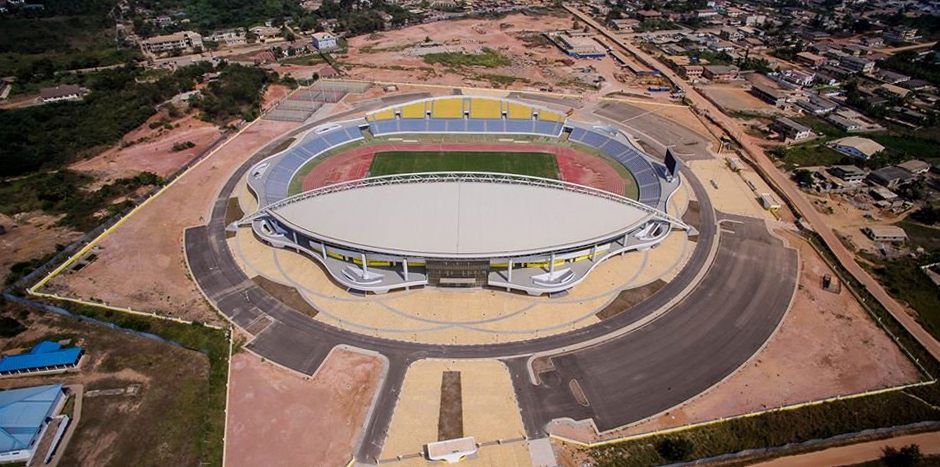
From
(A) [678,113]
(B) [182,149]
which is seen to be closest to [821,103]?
(A) [678,113]

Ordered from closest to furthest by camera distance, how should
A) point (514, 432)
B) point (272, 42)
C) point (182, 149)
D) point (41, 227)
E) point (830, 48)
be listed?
point (514, 432)
point (41, 227)
point (182, 149)
point (830, 48)
point (272, 42)

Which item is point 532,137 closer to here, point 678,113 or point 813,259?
point 678,113

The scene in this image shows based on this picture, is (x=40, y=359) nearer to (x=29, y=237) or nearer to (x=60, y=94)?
(x=29, y=237)

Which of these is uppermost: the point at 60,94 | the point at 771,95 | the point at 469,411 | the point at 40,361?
the point at 771,95

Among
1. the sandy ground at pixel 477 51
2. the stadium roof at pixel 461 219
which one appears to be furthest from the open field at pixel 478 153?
the sandy ground at pixel 477 51

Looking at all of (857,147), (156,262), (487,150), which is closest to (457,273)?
(156,262)

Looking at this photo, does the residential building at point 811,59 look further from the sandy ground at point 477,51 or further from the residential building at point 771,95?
the sandy ground at point 477,51
